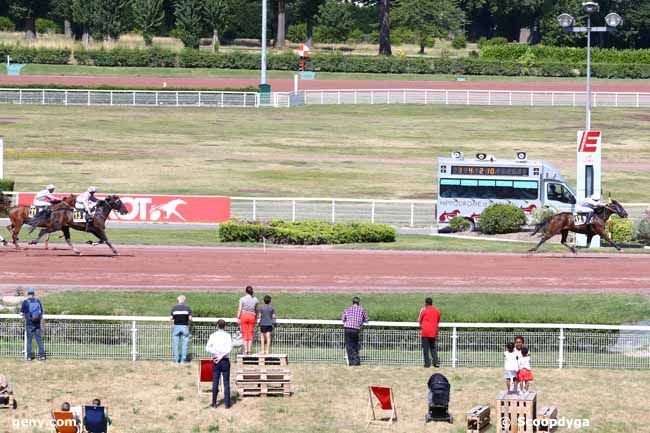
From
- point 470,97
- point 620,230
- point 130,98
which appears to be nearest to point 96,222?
point 620,230

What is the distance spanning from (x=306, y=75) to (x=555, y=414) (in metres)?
67.2

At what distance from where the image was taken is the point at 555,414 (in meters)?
19.7

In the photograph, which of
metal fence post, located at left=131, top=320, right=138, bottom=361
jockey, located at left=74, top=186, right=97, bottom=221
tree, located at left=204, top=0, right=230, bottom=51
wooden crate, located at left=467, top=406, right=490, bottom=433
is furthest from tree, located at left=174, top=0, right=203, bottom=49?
wooden crate, located at left=467, top=406, right=490, bottom=433

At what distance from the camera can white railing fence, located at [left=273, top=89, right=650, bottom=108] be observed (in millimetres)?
73875

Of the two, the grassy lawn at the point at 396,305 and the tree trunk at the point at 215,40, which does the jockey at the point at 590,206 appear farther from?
the tree trunk at the point at 215,40

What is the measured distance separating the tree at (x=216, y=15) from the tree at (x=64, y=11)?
12268mm

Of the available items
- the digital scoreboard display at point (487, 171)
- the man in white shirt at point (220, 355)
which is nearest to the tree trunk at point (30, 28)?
the digital scoreboard display at point (487, 171)

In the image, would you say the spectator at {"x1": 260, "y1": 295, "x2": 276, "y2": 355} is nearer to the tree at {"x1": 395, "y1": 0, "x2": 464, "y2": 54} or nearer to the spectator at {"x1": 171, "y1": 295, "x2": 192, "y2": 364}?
the spectator at {"x1": 171, "y1": 295, "x2": 192, "y2": 364}

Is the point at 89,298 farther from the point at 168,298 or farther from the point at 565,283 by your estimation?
the point at 565,283

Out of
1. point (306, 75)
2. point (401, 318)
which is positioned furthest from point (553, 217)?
point (306, 75)

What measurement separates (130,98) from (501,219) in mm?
36785

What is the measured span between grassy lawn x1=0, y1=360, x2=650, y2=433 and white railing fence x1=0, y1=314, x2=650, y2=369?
0.26 metres

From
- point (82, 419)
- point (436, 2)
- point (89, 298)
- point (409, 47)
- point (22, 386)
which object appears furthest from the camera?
point (409, 47)

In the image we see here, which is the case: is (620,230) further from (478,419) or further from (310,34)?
(310,34)
